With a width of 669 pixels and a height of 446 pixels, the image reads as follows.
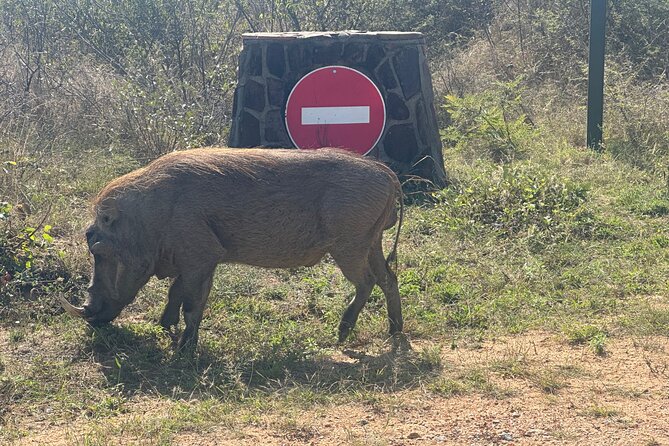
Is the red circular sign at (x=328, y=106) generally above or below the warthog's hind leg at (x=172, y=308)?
above

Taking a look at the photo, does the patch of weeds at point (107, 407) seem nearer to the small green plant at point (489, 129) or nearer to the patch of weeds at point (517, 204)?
the patch of weeds at point (517, 204)

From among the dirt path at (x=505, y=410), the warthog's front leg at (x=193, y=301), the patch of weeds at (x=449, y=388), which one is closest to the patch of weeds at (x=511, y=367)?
the dirt path at (x=505, y=410)

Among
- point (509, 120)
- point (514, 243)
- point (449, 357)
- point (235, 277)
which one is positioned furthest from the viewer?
point (509, 120)

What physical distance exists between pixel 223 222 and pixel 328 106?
11.5 feet

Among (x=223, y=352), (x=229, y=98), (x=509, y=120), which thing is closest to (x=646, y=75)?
(x=509, y=120)

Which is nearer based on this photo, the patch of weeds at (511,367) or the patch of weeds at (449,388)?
the patch of weeds at (449,388)

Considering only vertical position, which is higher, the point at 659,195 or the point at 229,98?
the point at 229,98

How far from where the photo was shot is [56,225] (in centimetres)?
698

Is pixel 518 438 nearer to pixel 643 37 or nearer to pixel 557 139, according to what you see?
pixel 557 139

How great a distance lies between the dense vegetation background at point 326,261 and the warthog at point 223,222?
288mm

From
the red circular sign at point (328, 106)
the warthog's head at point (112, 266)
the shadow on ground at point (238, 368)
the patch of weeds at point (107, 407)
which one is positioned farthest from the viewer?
the red circular sign at point (328, 106)

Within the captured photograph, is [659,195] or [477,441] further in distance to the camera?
[659,195]

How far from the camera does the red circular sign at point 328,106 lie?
846 cm

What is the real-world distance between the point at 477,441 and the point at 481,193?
13.2 ft
